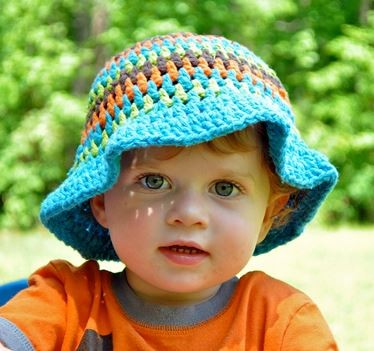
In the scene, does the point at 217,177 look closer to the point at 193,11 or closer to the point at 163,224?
the point at 163,224

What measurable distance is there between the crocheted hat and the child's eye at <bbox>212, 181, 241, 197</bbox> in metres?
0.08

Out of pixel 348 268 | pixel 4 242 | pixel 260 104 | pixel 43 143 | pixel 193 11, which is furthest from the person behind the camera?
pixel 193 11

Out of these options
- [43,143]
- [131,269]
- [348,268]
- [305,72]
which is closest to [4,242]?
[43,143]

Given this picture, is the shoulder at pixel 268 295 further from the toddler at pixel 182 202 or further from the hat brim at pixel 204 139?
the hat brim at pixel 204 139

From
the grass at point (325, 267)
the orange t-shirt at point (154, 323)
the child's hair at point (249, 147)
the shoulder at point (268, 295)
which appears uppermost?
the child's hair at point (249, 147)

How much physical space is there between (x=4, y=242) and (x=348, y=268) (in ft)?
8.33

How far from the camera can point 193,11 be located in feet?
24.9

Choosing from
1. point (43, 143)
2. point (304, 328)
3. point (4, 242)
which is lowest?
point (4, 242)

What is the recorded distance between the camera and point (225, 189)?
146 cm

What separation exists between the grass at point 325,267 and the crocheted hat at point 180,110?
193 cm

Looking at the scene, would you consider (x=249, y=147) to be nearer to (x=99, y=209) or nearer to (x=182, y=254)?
(x=182, y=254)

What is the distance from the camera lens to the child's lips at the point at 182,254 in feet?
4.72

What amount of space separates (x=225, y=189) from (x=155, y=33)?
229 inches

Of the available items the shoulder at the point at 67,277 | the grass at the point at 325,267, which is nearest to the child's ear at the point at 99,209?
the shoulder at the point at 67,277
